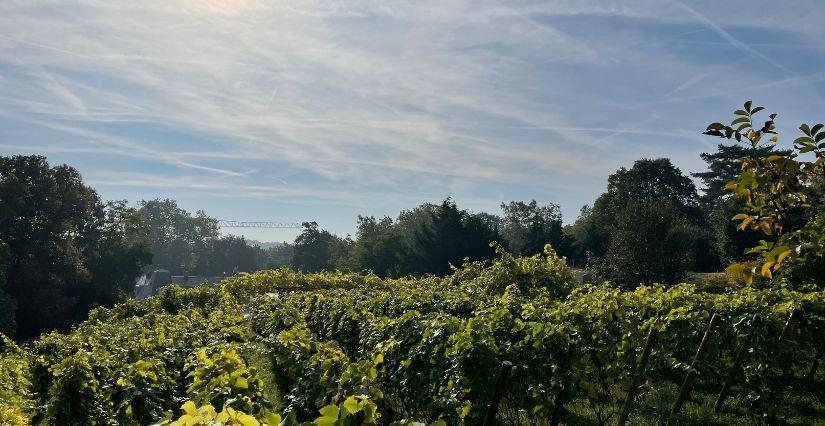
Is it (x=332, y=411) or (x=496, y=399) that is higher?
(x=332, y=411)

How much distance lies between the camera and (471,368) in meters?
4.44

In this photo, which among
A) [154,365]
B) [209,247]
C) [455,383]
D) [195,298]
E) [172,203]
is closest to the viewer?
[455,383]

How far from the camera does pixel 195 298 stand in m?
15.5

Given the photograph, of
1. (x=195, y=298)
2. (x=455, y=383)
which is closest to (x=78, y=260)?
(x=195, y=298)

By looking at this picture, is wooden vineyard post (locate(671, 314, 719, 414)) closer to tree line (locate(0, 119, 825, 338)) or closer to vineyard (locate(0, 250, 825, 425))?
vineyard (locate(0, 250, 825, 425))

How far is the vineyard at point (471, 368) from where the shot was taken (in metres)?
4.24

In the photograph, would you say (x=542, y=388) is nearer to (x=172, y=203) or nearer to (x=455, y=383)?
→ (x=455, y=383)

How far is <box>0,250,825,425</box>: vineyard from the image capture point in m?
4.24

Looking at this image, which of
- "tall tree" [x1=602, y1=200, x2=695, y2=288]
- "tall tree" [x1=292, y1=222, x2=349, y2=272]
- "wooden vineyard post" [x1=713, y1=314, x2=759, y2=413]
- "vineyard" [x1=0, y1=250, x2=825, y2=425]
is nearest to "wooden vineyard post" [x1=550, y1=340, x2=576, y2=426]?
"vineyard" [x1=0, y1=250, x2=825, y2=425]

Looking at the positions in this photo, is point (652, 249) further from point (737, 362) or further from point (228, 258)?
A: point (228, 258)

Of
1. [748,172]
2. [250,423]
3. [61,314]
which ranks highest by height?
[748,172]

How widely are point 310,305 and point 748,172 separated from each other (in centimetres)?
926

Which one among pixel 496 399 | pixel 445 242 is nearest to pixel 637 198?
pixel 445 242

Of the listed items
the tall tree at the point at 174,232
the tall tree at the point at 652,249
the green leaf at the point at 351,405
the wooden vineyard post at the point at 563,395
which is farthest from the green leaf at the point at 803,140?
the tall tree at the point at 174,232
